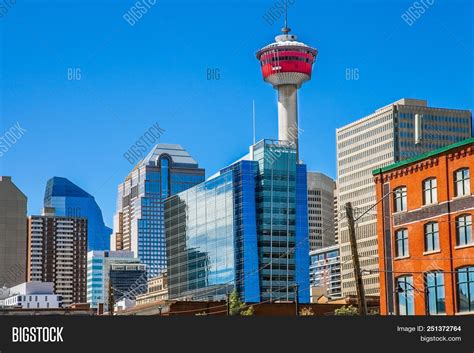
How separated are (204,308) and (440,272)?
70474 millimetres

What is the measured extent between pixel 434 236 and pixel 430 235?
17.4 inches

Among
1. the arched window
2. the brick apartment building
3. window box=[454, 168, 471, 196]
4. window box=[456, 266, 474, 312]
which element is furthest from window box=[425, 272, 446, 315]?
window box=[454, 168, 471, 196]

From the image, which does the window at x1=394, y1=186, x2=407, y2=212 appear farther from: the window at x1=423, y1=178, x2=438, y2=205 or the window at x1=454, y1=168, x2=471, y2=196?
the window at x1=454, y1=168, x2=471, y2=196

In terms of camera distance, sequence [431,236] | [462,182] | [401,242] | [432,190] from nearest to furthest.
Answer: [462,182], [431,236], [432,190], [401,242]

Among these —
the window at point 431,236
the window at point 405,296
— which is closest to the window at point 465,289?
the window at point 431,236

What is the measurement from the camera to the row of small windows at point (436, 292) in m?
66.9

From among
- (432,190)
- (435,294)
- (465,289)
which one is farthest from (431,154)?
(465,289)

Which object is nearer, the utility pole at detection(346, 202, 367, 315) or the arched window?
the utility pole at detection(346, 202, 367, 315)

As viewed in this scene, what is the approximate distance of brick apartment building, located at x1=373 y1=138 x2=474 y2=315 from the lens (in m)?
67.6

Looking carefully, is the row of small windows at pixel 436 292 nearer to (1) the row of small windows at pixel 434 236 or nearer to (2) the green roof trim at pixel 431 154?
(1) the row of small windows at pixel 434 236

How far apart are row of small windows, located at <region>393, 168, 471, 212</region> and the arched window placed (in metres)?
1.85

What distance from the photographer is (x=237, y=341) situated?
100 ft

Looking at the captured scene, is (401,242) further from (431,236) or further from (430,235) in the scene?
(431,236)

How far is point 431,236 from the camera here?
232 ft
